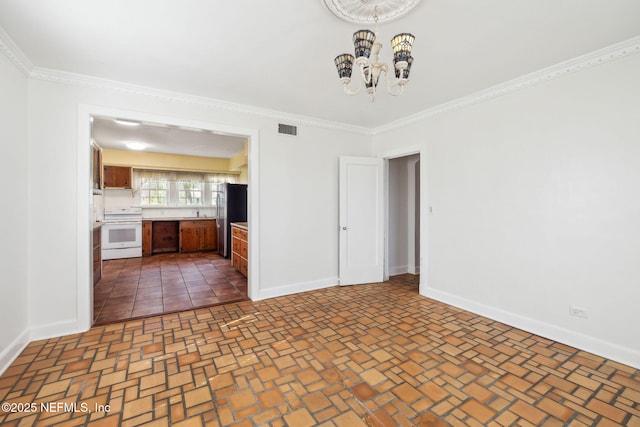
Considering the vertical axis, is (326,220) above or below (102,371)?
above

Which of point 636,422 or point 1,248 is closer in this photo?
point 636,422

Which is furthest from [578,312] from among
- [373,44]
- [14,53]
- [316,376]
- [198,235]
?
[198,235]

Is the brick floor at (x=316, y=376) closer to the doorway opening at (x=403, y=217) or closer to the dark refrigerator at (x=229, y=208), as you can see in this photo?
the doorway opening at (x=403, y=217)

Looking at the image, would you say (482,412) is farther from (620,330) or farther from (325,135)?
(325,135)

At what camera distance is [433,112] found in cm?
377

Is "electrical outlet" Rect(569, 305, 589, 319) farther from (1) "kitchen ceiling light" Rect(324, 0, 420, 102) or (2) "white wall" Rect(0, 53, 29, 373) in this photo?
(2) "white wall" Rect(0, 53, 29, 373)

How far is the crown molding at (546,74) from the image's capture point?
2275mm

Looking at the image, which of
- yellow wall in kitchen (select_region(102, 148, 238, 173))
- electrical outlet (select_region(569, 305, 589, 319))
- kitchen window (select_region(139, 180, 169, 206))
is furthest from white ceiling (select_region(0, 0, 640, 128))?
kitchen window (select_region(139, 180, 169, 206))

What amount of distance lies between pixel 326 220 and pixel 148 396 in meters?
3.03

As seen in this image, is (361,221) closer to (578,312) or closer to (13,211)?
(578,312)

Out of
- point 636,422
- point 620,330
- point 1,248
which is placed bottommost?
point 636,422

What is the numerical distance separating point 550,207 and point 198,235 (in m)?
7.31

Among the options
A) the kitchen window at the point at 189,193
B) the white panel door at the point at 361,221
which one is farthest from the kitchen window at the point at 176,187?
the white panel door at the point at 361,221

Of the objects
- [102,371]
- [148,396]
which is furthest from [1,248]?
[148,396]
